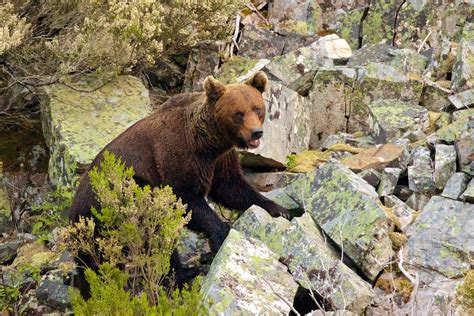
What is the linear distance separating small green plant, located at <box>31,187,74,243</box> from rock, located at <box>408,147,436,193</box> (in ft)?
12.3

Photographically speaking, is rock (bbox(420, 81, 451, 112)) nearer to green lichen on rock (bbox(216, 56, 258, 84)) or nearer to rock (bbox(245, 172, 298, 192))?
green lichen on rock (bbox(216, 56, 258, 84))

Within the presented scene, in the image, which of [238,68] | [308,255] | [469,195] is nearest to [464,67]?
[238,68]

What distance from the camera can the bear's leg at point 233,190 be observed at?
27.9ft

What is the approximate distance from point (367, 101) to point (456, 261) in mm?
4544

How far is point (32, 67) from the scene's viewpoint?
1122cm

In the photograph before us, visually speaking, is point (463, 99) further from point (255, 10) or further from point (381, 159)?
point (255, 10)

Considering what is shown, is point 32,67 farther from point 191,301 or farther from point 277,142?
point 191,301

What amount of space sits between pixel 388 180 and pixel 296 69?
334 centimetres

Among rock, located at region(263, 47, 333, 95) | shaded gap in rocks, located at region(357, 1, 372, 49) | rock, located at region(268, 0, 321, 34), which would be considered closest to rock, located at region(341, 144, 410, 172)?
rock, located at region(263, 47, 333, 95)

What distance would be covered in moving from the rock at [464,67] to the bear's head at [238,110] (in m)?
4.05

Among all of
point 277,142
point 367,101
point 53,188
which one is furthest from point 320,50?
point 53,188

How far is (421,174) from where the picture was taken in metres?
9.18

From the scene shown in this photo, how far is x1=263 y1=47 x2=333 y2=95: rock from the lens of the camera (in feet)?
39.0

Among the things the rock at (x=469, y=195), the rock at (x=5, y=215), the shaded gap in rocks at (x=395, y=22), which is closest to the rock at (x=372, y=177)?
the rock at (x=469, y=195)
